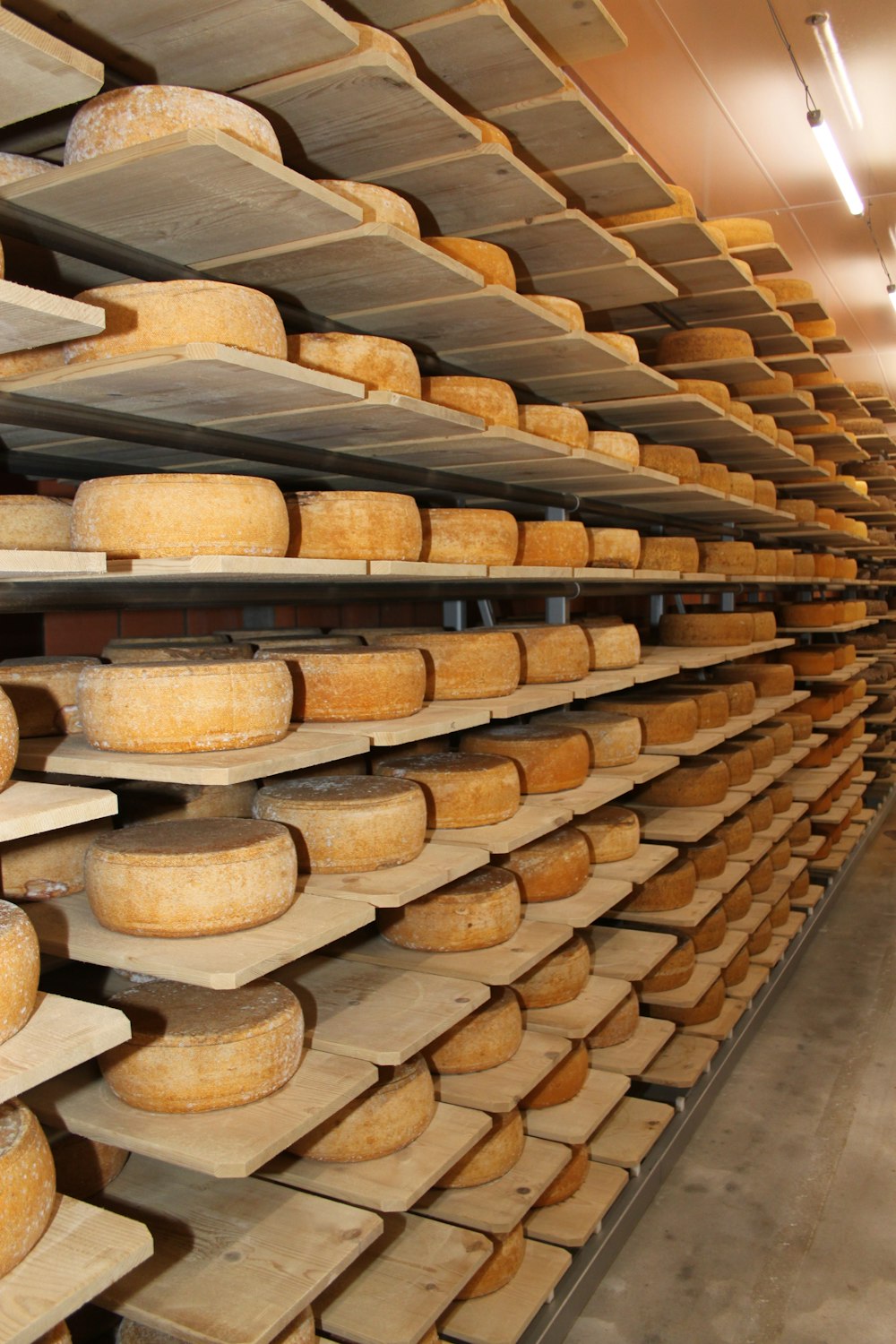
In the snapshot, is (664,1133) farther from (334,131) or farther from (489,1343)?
(334,131)

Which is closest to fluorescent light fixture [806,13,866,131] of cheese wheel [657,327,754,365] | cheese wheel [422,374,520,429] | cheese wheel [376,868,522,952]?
cheese wheel [657,327,754,365]

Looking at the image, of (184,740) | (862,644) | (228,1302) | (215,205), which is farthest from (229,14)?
(862,644)

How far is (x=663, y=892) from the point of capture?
12.1 feet

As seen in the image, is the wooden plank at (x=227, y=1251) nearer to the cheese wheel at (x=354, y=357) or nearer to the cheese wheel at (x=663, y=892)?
the cheese wheel at (x=354, y=357)

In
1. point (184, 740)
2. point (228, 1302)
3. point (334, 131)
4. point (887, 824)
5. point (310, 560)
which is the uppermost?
point (334, 131)

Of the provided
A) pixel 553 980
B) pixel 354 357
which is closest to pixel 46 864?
pixel 354 357

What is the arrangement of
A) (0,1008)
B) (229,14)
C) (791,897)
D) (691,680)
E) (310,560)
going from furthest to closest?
1. (791,897)
2. (691,680)
3. (310,560)
4. (229,14)
5. (0,1008)

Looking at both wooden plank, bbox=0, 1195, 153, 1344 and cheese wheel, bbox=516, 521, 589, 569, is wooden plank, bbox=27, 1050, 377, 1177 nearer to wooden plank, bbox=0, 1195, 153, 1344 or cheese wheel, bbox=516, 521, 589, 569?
wooden plank, bbox=0, 1195, 153, 1344

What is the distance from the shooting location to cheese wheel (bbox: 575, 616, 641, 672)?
10.8 feet

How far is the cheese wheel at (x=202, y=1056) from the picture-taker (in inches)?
66.9

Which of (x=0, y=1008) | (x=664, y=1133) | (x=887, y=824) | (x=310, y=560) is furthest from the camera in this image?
(x=887, y=824)

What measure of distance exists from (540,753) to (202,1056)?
1310 millimetres

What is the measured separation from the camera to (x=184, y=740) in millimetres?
1706

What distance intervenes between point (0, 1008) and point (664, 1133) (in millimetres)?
2528
